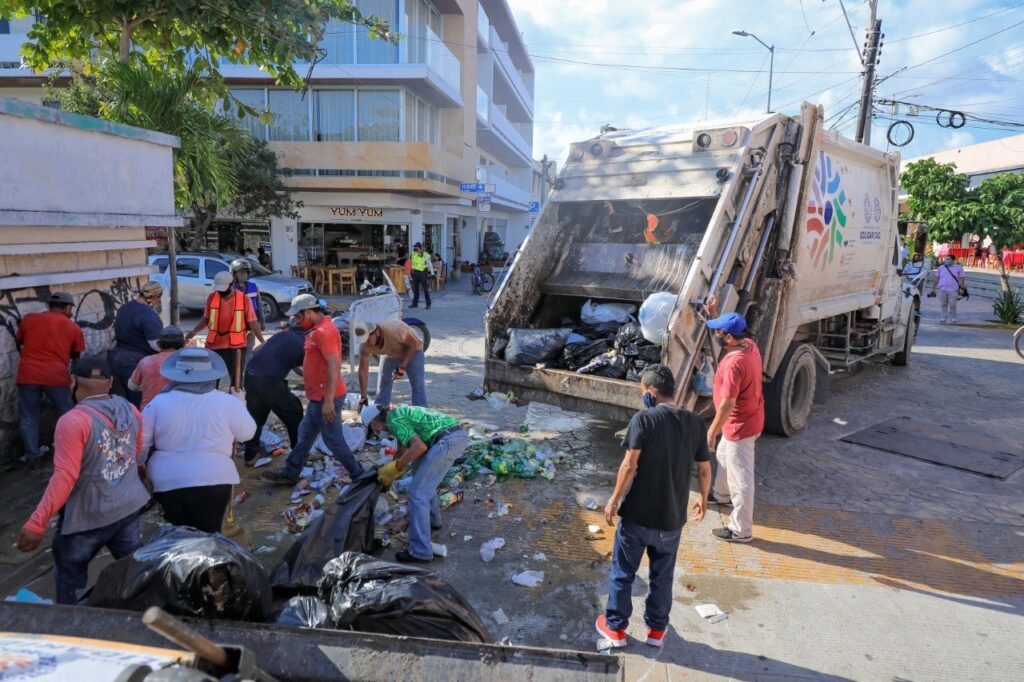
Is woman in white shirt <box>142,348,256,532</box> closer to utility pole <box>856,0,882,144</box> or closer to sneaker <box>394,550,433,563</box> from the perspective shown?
sneaker <box>394,550,433,563</box>

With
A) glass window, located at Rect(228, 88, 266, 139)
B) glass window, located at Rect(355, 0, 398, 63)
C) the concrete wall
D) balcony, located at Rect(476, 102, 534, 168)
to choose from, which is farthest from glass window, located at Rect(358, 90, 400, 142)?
the concrete wall

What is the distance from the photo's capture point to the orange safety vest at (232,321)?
641 cm

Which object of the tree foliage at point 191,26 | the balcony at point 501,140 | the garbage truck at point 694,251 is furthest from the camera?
the balcony at point 501,140

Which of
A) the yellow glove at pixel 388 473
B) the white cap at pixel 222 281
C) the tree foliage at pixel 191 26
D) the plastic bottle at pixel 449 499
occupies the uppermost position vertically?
the tree foliage at pixel 191 26

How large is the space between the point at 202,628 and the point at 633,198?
5094 mm

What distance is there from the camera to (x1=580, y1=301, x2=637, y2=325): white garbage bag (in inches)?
246

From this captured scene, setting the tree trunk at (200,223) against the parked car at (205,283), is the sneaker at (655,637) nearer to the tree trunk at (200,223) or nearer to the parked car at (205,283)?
the parked car at (205,283)

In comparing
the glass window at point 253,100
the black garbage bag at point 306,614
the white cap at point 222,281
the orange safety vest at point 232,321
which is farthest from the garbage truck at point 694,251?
the glass window at point 253,100

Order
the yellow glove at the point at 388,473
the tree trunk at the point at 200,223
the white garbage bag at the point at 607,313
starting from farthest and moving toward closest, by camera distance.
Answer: the tree trunk at the point at 200,223
the white garbage bag at the point at 607,313
the yellow glove at the point at 388,473

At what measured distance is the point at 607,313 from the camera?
6324 millimetres

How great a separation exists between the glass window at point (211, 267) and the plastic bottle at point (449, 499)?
1071 centimetres

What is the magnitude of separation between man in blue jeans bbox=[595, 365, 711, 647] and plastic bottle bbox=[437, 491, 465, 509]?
5.91 feet

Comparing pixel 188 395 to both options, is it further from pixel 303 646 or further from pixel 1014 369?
pixel 1014 369

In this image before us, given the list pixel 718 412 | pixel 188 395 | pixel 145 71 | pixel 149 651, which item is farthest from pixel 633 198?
pixel 145 71
